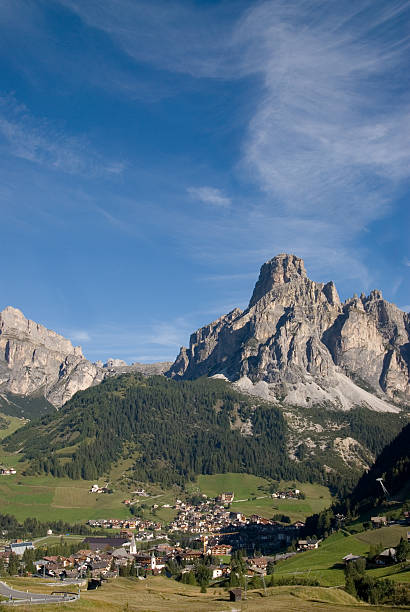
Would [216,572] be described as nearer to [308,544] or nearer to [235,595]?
[308,544]

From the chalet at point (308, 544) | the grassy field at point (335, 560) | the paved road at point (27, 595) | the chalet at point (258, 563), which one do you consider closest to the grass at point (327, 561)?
the grassy field at point (335, 560)

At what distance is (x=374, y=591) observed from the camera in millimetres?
101875

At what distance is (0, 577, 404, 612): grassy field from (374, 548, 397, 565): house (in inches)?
1279

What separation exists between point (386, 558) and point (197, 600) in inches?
2147

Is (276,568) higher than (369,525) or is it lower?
lower

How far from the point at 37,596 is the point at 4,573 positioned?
263ft

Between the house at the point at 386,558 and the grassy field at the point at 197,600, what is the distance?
32493mm

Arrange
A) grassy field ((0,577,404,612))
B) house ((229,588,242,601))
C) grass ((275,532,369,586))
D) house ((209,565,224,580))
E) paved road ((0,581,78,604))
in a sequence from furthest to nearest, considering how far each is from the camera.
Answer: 1. house ((209,565,224,580))
2. grass ((275,532,369,586))
3. house ((229,588,242,601))
4. paved road ((0,581,78,604))
5. grassy field ((0,577,404,612))

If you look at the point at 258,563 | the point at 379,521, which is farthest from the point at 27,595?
the point at 379,521

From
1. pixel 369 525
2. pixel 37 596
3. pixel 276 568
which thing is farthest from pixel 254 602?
pixel 369 525

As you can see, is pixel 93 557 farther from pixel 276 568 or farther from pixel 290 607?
pixel 290 607

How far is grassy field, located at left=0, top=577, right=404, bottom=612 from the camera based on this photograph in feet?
273

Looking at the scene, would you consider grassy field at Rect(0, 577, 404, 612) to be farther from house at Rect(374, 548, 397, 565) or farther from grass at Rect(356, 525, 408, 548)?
grass at Rect(356, 525, 408, 548)

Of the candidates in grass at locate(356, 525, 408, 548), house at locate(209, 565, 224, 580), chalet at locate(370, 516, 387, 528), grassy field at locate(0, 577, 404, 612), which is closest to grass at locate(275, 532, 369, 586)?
grass at locate(356, 525, 408, 548)
